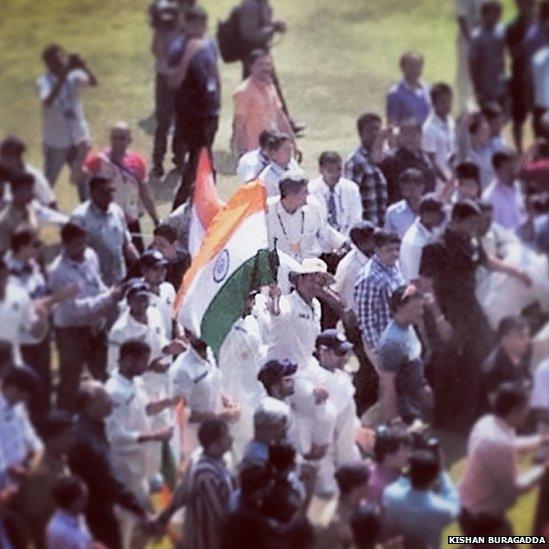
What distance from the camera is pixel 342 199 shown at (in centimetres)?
857

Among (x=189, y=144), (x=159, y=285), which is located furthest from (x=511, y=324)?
(x=189, y=144)

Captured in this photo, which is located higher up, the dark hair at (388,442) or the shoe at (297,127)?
the shoe at (297,127)

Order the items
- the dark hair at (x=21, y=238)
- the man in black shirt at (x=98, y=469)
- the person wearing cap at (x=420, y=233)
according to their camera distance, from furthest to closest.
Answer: the person wearing cap at (x=420, y=233) < the dark hair at (x=21, y=238) < the man in black shirt at (x=98, y=469)

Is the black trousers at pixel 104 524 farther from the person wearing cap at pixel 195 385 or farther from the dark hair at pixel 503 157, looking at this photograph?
the dark hair at pixel 503 157

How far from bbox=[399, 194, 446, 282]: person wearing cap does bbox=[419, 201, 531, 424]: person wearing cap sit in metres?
0.06

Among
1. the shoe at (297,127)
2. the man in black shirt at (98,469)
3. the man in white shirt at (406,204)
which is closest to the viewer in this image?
the man in black shirt at (98,469)

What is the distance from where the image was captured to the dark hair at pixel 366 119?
26.7ft

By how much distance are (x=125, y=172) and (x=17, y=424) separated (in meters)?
1.23

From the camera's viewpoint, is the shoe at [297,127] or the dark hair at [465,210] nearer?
the dark hair at [465,210]

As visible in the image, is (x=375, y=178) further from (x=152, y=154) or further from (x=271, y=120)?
(x=152, y=154)

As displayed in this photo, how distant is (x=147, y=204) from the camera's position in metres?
7.87

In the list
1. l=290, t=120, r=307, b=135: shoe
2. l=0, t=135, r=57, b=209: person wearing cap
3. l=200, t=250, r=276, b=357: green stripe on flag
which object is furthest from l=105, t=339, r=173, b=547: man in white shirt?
l=290, t=120, r=307, b=135: shoe

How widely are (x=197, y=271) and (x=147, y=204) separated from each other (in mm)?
372

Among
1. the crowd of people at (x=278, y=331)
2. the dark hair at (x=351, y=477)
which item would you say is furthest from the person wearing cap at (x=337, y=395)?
the dark hair at (x=351, y=477)
